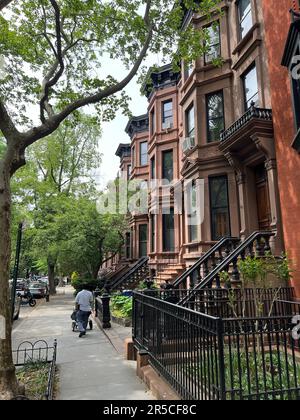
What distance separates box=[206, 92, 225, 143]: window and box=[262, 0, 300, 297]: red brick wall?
351 cm

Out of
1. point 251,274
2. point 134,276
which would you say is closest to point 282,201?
point 251,274

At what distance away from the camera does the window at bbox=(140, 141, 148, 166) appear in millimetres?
25031

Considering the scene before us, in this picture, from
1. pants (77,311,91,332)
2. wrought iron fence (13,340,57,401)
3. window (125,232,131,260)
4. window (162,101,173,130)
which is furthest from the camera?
window (125,232,131,260)

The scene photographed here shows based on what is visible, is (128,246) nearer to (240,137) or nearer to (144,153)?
(144,153)

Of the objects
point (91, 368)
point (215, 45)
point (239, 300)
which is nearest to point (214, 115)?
point (215, 45)

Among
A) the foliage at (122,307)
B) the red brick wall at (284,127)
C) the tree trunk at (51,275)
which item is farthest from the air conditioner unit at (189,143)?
the tree trunk at (51,275)

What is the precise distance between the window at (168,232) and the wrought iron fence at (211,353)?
449 inches

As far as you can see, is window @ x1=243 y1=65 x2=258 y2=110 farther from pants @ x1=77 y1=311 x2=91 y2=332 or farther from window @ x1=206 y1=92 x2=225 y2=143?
pants @ x1=77 y1=311 x2=91 y2=332

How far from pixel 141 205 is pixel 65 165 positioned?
11.4 meters

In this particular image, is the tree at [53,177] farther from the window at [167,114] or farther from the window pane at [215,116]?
the window pane at [215,116]

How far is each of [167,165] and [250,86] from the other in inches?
347

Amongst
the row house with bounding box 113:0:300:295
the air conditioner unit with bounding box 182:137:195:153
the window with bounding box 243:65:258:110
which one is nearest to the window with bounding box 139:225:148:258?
the row house with bounding box 113:0:300:295

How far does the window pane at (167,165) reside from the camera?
19.1 meters


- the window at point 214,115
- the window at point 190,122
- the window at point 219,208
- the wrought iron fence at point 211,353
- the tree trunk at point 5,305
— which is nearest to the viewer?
the wrought iron fence at point 211,353
